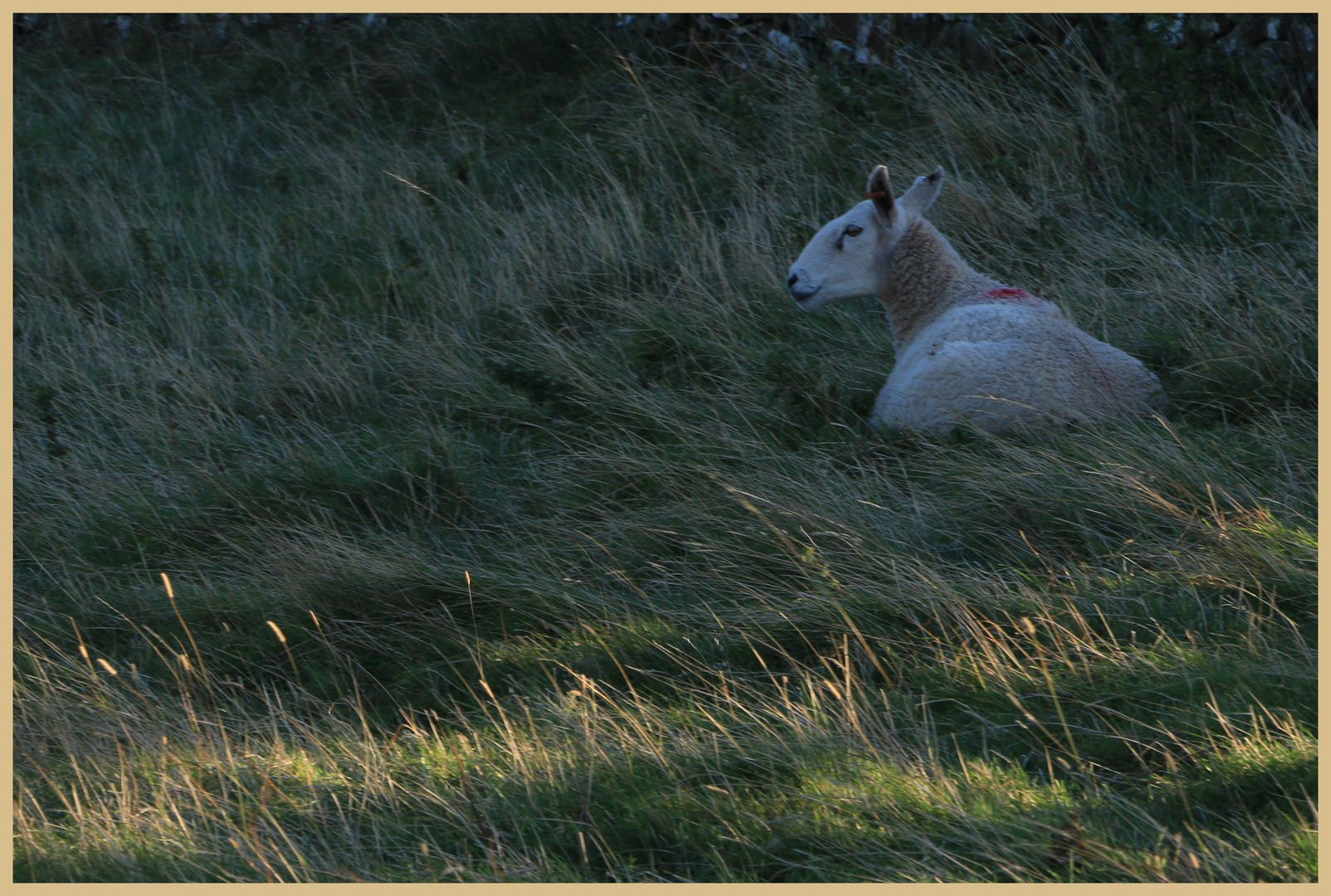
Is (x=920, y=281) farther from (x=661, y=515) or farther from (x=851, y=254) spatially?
(x=661, y=515)

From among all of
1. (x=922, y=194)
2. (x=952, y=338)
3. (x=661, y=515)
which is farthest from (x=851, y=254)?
(x=661, y=515)

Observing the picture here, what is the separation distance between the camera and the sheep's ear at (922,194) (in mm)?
5848

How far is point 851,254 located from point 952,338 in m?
0.76

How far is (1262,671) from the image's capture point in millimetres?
3072

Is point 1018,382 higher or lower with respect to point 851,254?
lower

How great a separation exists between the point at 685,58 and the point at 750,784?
25.6ft

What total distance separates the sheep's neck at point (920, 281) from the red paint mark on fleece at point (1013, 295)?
0.13 m

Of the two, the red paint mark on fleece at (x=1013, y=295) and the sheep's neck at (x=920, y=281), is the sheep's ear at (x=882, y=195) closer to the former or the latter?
the sheep's neck at (x=920, y=281)

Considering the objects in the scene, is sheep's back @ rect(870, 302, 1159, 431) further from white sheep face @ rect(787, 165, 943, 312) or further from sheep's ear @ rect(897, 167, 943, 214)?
sheep's ear @ rect(897, 167, 943, 214)

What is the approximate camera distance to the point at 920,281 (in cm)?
571

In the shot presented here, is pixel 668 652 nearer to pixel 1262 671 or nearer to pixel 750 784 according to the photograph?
pixel 750 784

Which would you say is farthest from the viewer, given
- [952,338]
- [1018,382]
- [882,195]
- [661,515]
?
[882,195]

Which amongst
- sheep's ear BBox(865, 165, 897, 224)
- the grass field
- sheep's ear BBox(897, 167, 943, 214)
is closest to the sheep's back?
the grass field

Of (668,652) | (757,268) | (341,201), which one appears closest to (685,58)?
(341,201)
